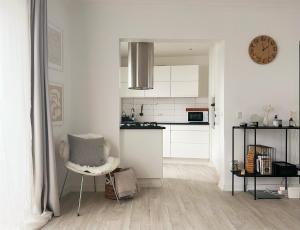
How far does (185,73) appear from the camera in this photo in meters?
6.62

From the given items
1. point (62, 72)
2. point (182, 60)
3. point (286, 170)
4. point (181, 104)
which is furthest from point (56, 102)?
point (182, 60)

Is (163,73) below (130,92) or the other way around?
the other way around

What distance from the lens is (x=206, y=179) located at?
4934 mm

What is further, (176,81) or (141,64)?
(176,81)

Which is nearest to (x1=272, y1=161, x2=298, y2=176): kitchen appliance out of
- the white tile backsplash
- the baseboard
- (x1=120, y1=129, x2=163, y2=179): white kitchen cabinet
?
(x1=120, y1=129, x2=163, y2=179): white kitchen cabinet

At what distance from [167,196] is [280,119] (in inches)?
73.2

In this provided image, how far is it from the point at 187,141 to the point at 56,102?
3377 mm

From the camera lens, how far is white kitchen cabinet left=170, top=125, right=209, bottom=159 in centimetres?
632

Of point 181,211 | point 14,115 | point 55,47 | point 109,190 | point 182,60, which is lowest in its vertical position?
point 181,211

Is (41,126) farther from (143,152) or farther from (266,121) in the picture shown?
(266,121)

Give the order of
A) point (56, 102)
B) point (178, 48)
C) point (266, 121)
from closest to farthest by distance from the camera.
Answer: point (56, 102) → point (266, 121) → point (178, 48)

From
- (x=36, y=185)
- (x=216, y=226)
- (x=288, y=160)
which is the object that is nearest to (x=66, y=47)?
(x=36, y=185)

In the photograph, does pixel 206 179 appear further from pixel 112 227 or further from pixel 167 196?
pixel 112 227

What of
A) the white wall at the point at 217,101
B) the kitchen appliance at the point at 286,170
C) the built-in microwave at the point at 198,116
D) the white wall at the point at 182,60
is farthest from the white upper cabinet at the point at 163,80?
the kitchen appliance at the point at 286,170
